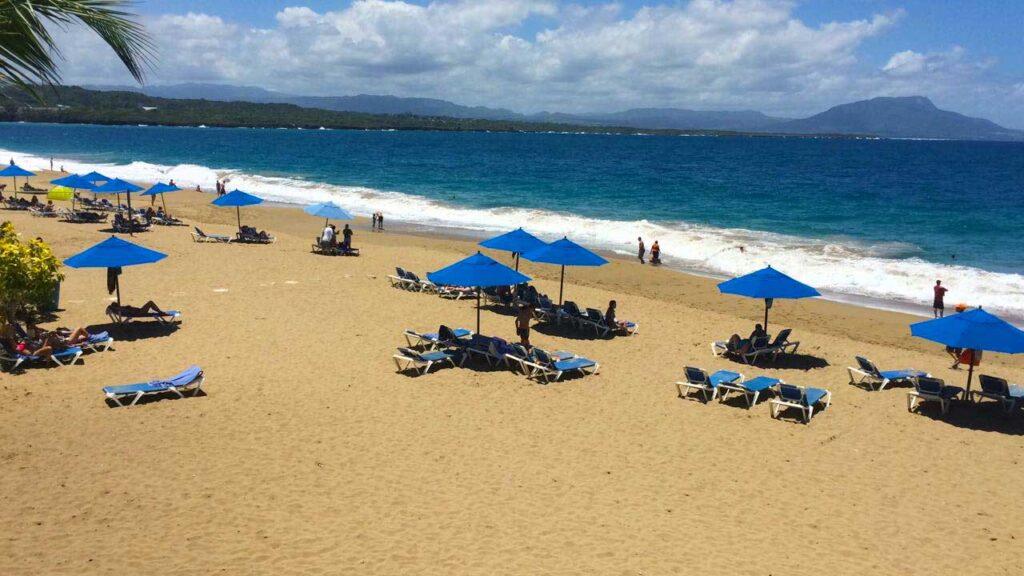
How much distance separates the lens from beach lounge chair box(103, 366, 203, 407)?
371 inches

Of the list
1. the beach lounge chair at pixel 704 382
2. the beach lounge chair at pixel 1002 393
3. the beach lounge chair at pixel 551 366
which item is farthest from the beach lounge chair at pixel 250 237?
the beach lounge chair at pixel 1002 393

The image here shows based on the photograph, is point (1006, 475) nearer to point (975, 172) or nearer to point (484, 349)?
point (484, 349)

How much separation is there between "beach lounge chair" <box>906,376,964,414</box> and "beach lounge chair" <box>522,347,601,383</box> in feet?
15.8

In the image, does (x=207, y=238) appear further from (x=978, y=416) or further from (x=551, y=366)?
(x=978, y=416)

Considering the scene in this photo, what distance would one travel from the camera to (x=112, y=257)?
41.8 ft

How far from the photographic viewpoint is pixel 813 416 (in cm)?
1054

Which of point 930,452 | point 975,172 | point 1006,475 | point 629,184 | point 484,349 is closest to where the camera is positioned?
point 1006,475

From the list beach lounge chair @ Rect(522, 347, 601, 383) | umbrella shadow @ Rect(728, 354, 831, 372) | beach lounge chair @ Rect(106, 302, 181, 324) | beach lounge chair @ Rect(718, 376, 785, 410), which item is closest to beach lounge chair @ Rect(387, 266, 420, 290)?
beach lounge chair @ Rect(106, 302, 181, 324)

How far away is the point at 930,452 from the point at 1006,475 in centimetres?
84

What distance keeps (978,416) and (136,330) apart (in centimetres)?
1388

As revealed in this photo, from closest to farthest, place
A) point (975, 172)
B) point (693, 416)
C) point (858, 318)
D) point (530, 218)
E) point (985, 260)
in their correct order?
point (693, 416) < point (858, 318) < point (985, 260) < point (530, 218) < point (975, 172)

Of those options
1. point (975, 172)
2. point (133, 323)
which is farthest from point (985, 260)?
point (975, 172)

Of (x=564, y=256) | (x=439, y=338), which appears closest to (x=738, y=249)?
(x=564, y=256)

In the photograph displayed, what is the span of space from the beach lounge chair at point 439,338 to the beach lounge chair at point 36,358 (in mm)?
5088
